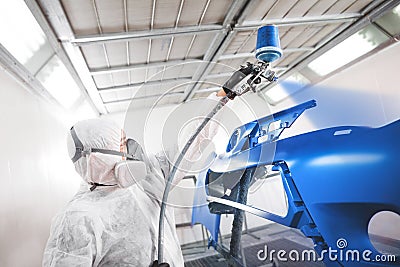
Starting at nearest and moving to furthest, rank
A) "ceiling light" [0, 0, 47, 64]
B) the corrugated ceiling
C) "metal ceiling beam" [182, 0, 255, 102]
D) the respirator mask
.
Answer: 1. the respirator mask
2. "ceiling light" [0, 0, 47, 64]
3. the corrugated ceiling
4. "metal ceiling beam" [182, 0, 255, 102]

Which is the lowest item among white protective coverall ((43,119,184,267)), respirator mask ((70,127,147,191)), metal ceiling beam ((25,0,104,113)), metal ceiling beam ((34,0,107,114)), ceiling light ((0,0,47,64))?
white protective coverall ((43,119,184,267))

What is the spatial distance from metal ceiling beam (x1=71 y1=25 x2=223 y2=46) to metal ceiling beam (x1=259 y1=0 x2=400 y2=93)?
0.57 meters

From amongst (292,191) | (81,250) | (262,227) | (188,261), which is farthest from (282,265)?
(81,250)

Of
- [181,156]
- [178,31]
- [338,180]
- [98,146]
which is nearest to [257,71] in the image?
[181,156]

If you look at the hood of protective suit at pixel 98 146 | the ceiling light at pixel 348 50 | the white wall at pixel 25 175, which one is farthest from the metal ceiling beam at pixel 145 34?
the ceiling light at pixel 348 50

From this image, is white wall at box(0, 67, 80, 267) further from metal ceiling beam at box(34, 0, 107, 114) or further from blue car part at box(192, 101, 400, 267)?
blue car part at box(192, 101, 400, 267)

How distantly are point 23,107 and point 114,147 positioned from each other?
3.46 feet

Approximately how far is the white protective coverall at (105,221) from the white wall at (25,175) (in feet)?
1.76

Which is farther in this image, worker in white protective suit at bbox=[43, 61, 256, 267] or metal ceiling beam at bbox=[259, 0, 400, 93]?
metal ceiling beam at bbox=[259, 0, 400, 93]

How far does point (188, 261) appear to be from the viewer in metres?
3.02

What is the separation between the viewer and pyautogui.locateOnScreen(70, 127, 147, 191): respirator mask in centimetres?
113

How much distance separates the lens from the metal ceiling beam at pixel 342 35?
2.09 m

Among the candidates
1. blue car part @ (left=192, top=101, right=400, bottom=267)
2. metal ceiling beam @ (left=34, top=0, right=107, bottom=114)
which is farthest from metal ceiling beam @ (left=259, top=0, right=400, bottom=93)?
metal ceiling beam @ (left=34, top=0, right=107, bottom=114)

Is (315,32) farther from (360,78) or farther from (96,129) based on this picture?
(96,129)
